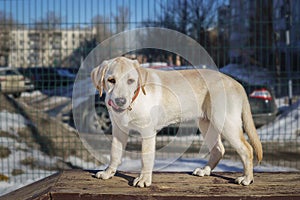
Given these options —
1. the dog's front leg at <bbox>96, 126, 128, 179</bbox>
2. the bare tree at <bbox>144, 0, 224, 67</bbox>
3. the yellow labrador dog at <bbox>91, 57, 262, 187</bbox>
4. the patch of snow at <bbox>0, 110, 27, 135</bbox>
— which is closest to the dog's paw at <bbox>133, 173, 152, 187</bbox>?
the yellow labrador dog at <bbox>91, 57, 262, 187</bbox>

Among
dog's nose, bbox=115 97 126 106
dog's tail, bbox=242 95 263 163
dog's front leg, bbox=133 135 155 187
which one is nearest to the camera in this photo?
dog's nose, bbox=115 97 126 106

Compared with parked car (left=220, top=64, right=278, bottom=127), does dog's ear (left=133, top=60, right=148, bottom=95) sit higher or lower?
higher

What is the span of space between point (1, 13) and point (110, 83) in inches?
200

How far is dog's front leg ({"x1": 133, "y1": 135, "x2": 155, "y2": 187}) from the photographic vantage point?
3.57m

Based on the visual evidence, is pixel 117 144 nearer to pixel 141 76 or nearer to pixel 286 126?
pixel 141 76

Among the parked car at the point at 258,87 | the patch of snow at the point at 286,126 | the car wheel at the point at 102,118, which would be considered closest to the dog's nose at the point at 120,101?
the parked car at the point at 258,87

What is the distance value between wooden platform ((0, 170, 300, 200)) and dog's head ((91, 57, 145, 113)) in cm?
72

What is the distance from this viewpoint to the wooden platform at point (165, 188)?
364 centimetres

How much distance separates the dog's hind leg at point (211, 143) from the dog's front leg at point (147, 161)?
619mm

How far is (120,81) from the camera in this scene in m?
3.22

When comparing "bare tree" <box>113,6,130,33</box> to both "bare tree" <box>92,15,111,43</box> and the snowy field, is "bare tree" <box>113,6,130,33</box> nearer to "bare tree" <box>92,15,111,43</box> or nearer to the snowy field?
"bare tree" <box>92,15,111,43</box>

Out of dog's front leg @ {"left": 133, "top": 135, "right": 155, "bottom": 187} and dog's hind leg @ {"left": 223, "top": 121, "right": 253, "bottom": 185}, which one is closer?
dog's front leg @ {"left": 133, "top": 135, "right": 155, "bottom": 187}

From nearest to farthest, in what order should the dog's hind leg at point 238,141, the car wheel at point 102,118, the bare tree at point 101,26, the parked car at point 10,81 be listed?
the dog's hind leg at point 238,141 → the bare tree at point 101,26 → the car wheel at point 102,118 → the parked car at point 10,81

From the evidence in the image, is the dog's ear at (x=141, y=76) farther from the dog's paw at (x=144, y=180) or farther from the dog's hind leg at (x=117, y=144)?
the dog's paw at (x=144, y=180)
